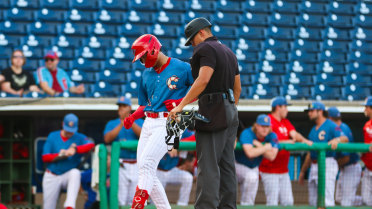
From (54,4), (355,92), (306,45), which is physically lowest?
(355,92)

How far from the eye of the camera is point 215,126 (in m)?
4.38

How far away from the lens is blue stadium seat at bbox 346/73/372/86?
37.1ft

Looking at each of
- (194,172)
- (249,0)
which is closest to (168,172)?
(194,172)

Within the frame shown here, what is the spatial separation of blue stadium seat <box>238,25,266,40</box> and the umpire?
22.3 ft

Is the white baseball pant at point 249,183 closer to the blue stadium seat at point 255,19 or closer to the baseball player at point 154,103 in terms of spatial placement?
the baseball player at point 154,103

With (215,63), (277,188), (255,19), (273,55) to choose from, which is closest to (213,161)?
(215,63)

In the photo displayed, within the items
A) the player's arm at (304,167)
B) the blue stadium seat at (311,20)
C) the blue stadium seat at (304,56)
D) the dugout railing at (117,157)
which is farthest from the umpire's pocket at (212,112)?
the blue stadium seat at (311,20)

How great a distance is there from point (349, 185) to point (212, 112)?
3.61 m

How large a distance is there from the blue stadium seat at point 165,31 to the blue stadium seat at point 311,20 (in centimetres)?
251

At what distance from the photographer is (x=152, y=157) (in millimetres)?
4730

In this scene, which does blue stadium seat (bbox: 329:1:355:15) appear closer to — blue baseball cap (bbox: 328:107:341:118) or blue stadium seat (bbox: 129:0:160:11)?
blue stadium seat (bbox: 129:0:160:11)

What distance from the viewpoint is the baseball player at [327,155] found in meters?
7.28

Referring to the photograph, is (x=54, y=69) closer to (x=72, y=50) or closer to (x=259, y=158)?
(x=72, y=50)

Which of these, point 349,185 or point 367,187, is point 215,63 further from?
point 367,187
